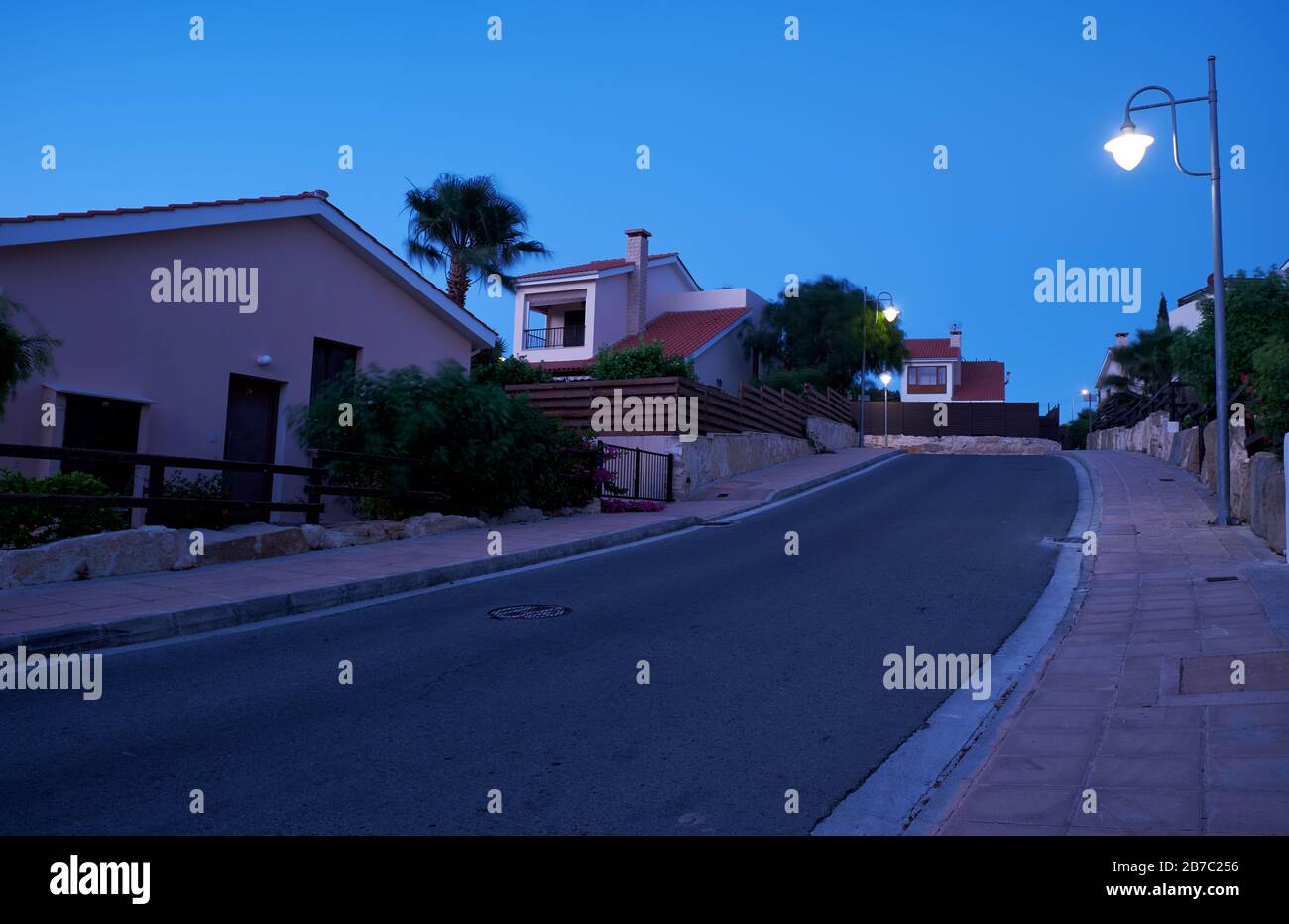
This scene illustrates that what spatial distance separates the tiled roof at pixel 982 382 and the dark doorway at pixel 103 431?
59456mm

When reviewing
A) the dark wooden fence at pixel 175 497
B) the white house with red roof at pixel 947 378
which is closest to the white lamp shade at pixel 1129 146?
the dark wooden fence at pixel 175 497

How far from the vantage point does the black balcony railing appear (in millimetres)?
39156

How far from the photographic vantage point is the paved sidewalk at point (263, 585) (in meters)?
7.11

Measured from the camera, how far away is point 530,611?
8508mm

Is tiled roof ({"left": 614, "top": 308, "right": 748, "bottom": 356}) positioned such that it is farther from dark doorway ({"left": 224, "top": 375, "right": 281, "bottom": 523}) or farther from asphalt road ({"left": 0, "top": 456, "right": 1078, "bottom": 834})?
asphalt road ({"left": 0, "top": 456, "right": 1078, "bottom": 834})

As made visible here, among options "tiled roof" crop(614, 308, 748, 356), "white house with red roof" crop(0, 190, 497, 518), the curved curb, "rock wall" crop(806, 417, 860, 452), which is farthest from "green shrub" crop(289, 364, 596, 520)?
"tiled roof" crop(614, 308, 748, 356)

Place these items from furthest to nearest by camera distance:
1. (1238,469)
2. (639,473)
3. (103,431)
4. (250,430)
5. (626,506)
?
(639,473) → (626,506) → (250,430) → (1238,469) → (103,431)

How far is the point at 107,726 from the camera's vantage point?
16.5 feet

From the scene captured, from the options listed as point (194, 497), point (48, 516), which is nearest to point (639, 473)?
point (194, 497)

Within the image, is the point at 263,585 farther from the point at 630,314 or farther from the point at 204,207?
the point at 630,314

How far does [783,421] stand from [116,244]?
71.4 feet

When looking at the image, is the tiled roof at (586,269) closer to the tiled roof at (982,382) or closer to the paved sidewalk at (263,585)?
the paved sidewalk at (263,585)

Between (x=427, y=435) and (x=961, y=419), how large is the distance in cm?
4298
